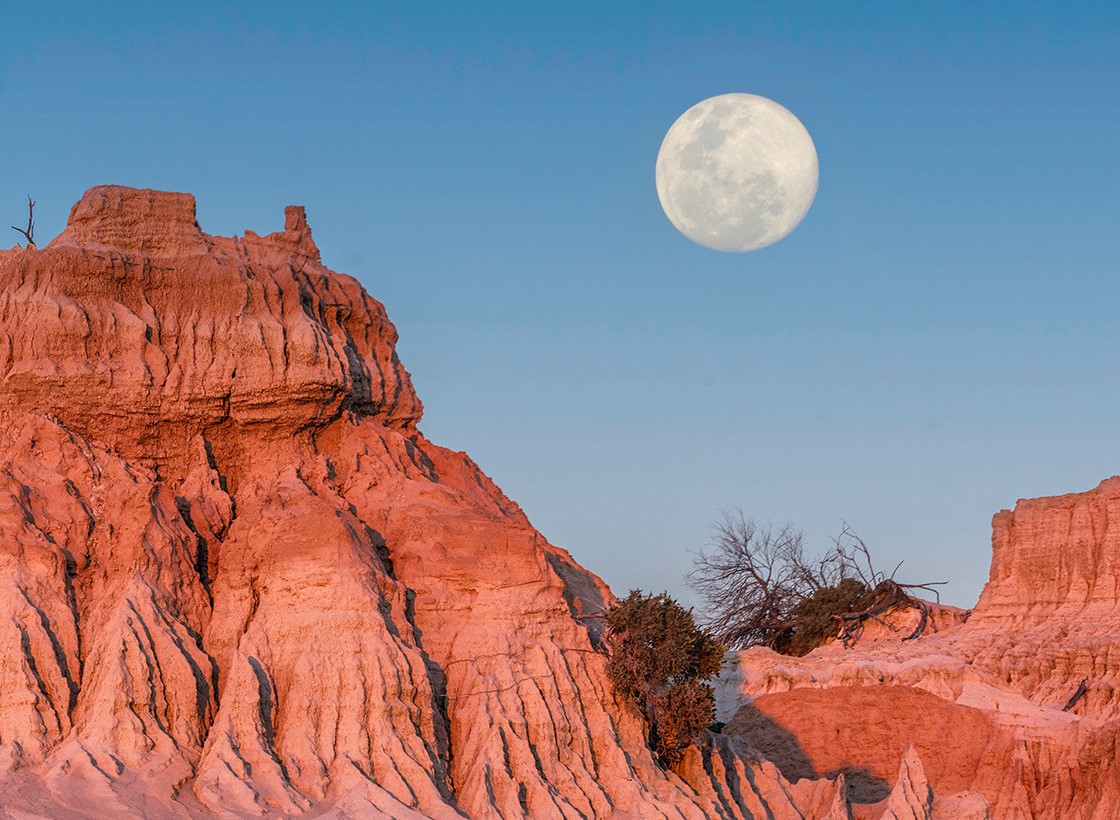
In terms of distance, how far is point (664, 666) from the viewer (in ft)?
149

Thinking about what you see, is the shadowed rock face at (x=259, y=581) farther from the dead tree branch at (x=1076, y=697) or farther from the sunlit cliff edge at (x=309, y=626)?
the dead tree branch at (x=1076, y=697)

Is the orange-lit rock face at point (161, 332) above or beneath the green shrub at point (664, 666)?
above

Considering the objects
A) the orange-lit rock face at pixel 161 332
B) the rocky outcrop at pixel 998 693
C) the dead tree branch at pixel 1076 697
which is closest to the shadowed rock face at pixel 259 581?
the orange-lit rock face at pixel 161 332

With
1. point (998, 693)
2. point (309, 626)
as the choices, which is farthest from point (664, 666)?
point (998, 693)

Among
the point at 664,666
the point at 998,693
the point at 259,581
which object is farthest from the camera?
the point at 998,693

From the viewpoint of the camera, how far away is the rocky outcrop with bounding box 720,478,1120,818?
49.4 meters

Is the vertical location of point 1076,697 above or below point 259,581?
above

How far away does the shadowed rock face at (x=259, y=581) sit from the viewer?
125ft

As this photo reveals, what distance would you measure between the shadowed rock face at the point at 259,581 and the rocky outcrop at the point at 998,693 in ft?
20.0

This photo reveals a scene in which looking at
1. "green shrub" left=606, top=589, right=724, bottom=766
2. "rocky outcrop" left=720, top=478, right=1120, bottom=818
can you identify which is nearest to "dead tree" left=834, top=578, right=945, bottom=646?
"rocky outcrop" left=720, top=478, right=1120, bottom=818

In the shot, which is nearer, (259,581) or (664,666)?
(259,581)

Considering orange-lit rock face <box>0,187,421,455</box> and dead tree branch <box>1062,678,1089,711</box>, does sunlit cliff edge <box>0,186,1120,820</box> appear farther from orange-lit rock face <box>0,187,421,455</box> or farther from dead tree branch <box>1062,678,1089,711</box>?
dead tree branch <box>1062,678,1089,711</box>

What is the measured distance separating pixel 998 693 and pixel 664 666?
11528mm

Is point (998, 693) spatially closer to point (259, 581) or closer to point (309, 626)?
point (309, 626)
